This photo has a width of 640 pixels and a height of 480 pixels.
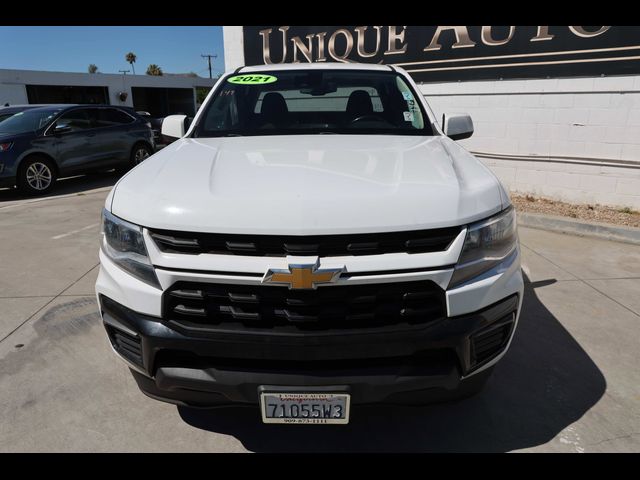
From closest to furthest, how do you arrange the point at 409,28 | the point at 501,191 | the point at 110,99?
the point at 501,191
the point at 409,28
the point at 110,99

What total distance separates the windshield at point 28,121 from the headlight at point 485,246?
350 inches

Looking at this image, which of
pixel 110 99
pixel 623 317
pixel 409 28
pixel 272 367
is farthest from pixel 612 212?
pixel 110 99

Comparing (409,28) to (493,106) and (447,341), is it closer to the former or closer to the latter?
(493,106)

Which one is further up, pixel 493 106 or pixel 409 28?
pixel 409 28

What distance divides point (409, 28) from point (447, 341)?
24.7ft

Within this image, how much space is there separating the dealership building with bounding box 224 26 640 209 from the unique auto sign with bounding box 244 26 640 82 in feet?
0.05

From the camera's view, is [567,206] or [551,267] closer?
[551,267]

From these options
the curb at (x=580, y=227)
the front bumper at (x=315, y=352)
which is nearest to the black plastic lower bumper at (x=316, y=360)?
the front bumper at (x=315, y=352)

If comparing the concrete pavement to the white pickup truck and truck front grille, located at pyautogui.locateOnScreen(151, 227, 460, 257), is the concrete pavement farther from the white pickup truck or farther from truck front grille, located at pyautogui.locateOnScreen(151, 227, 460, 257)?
truck front grille, located at pyautogui.locateOnScreen(151, 227, 460, 257)

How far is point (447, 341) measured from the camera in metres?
1.77

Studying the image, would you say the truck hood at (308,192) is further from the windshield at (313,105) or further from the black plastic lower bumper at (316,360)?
the windshield at (313,105)

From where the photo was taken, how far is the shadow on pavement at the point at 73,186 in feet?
27.8

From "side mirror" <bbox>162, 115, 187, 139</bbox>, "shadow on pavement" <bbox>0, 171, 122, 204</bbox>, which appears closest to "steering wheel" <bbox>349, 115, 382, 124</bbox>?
"side mirror" <bbox>162, 115, 187, 139</bbox>

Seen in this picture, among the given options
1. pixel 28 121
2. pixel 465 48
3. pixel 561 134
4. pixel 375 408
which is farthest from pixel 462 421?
pixel 28 121
